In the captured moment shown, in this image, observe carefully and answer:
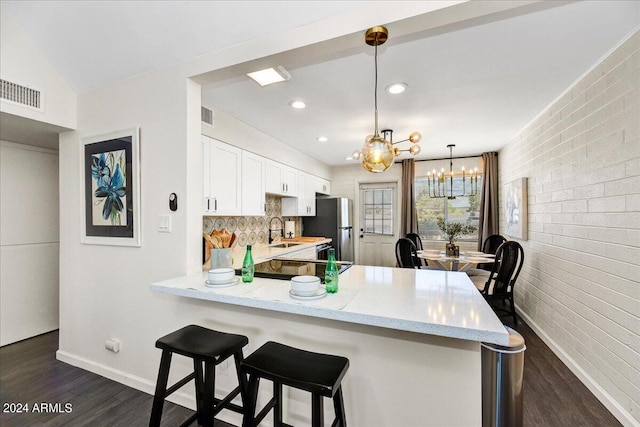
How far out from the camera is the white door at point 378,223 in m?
5.99

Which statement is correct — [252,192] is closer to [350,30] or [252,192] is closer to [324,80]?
[324,80]

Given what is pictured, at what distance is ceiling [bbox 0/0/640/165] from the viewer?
1679mm

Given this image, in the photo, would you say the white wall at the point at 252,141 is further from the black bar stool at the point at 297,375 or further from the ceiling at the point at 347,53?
the black bar stool at the point at 297,375

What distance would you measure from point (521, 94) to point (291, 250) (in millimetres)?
3006

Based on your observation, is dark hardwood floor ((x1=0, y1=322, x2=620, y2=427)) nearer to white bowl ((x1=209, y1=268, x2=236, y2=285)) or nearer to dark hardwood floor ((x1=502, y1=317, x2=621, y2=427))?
dark hardwood floor ((x1=502, y1=317, x2=621, y2=427))

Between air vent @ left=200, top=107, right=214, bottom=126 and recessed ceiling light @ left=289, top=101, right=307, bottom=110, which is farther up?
recessed ceiling light @ left=289, top=101, right=307, bottom=110

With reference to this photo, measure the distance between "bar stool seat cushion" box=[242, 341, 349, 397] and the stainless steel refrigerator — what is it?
384 cm

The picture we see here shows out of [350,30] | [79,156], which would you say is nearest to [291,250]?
[79,156]

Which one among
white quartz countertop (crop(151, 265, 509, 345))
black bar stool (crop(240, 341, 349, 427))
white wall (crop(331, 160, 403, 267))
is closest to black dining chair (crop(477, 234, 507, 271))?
white wall (crop(331, 160, 403, 267))

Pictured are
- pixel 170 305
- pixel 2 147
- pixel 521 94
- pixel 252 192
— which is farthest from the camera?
pixel 252 192

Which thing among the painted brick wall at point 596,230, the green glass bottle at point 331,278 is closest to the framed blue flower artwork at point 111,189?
the green glass bottle at point 331,278

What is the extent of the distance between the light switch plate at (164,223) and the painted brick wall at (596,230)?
3057mm

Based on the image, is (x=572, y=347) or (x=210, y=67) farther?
(x=572, y=347)

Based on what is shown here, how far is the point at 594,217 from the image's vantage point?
2178 mm
